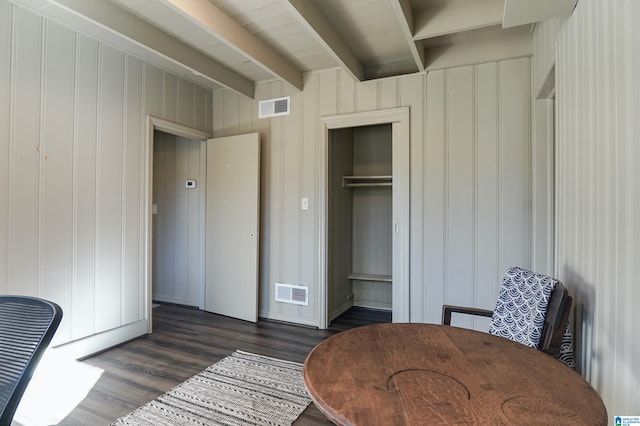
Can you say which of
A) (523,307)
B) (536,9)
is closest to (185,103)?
(536,9)

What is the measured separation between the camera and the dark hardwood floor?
6.88 feet

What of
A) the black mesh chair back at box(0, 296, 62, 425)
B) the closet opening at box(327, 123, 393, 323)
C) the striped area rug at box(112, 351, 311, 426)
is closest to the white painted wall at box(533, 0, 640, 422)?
the striped area rug at box(112, 351, 311, 426)

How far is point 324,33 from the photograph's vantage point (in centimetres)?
255

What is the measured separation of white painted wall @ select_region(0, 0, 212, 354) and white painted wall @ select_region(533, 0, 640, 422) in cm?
339

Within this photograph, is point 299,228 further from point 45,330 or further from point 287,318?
point 45,330

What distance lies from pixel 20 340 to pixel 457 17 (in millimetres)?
2997

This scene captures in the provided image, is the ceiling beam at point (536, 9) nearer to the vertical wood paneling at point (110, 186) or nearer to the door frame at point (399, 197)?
the door frame at point (399, 197)

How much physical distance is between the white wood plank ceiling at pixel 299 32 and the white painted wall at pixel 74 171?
0.79 feet

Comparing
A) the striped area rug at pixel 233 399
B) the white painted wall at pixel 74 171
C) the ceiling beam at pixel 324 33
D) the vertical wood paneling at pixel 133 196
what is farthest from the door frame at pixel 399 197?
the white painted wall at pixel 74 171

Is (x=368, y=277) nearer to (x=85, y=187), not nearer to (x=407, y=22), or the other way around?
(x=407, y=22)

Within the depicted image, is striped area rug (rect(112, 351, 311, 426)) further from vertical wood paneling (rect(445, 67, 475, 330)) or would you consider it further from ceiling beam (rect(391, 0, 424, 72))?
ceiling beam (rect(391, 0, 424, 72))

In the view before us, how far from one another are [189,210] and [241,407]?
281 centimetres

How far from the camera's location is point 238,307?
3.78 m

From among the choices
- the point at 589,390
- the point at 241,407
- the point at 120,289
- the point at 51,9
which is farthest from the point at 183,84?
the point at 589,390
